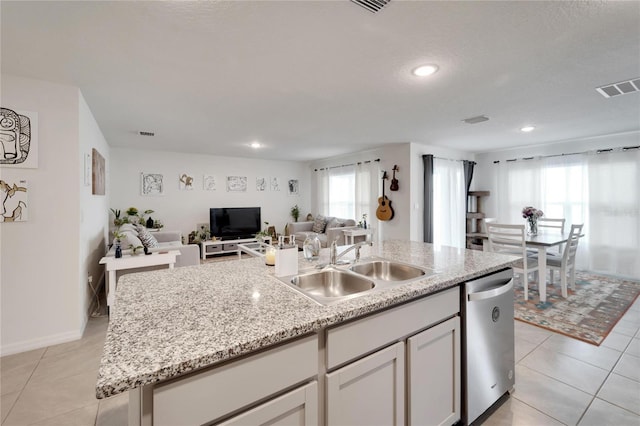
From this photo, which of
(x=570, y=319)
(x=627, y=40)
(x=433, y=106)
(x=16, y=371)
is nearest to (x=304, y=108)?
(x=433, y=106)

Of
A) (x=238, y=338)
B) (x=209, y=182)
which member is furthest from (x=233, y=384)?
(x=209, y=182)

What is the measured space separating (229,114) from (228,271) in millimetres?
2394

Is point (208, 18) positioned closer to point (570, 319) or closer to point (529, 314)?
point (529, 314)

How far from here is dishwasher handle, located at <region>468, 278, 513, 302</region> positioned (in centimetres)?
157

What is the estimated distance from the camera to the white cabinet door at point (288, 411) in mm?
874

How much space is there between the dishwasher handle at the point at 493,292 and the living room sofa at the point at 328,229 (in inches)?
149

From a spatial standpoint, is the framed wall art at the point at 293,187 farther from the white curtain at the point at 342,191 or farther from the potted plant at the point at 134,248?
the potted plant at the point at 134,248

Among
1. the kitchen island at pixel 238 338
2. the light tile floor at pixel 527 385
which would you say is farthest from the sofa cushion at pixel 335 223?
the kitchen island at pixel 238 338

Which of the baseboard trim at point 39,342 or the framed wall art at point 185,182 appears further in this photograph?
the framed wall art at point 185,182

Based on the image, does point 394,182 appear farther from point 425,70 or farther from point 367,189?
point 425,70

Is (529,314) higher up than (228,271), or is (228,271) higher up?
(228,271)

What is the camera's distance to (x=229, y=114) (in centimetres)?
339

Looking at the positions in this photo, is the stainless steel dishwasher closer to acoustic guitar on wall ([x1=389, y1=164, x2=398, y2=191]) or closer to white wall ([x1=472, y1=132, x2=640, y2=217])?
acoustic guitar on wall ([x1=389, y1=164, x2=398, y2=191])

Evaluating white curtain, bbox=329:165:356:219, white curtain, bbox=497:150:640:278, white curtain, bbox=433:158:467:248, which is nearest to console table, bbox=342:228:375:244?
white curtain, bbox=329:165:356:219
